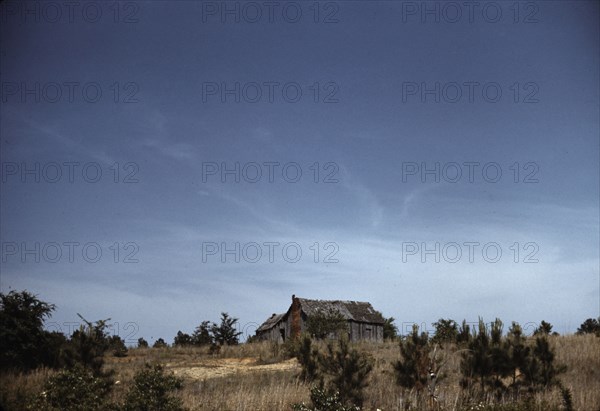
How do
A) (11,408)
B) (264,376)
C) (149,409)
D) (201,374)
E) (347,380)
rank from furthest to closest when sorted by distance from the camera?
(201,374)
(264,376)
(347,380)
(11,408)
(149,409)

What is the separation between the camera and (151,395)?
11.1 m

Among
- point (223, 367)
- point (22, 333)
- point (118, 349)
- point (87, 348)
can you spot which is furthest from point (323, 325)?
point (87, 348)

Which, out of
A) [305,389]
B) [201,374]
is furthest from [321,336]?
[305,389]

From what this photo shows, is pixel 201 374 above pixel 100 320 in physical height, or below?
below

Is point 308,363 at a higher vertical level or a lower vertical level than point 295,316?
lower

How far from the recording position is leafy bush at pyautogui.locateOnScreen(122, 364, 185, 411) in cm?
1085

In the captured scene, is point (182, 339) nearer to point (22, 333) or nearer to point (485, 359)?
point (22, 333)

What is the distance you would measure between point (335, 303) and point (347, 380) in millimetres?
38147

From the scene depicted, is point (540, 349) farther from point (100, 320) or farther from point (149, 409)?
point (100, 320)

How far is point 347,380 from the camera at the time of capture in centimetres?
1285

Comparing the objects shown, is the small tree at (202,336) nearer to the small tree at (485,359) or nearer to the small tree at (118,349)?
the small tree at (118,349)

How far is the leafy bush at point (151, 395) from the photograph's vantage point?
35.6ft

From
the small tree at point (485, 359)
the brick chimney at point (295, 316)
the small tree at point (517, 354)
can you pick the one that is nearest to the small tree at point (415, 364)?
the small tree at point (485, 359)

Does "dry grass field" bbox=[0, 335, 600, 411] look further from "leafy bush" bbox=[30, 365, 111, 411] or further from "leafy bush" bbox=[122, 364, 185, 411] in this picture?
"leafy bush" bbox=[30, 365, 111, 411]
